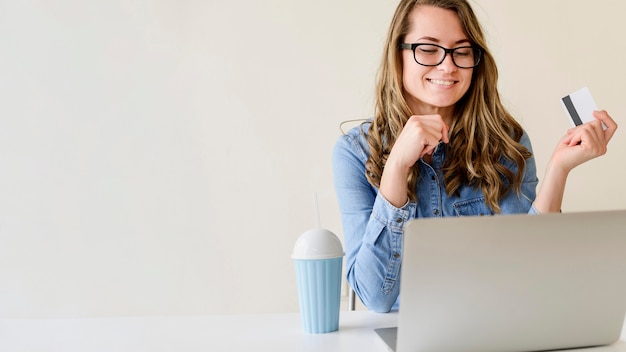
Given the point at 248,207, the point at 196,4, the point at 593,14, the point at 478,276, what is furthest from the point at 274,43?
the point at 478,276

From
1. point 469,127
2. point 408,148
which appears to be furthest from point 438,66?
point 408,148

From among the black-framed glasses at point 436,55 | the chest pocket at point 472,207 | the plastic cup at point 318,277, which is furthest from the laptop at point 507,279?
the black-framed glasses at point 436,55

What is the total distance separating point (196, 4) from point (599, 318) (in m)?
1.77

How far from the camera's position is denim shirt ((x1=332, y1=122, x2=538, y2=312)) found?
48.8 inches

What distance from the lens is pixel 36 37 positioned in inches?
→ 85.2

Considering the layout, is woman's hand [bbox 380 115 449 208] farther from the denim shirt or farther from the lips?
the lips

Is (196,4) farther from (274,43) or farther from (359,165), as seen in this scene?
(359,165)

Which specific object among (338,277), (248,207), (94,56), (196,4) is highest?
(196,4)

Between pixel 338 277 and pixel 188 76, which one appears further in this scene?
pixel 188 76

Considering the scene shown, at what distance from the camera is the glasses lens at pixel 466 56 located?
4.74ft

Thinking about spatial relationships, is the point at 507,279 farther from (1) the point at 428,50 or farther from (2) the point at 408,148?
(1) the point at 428,50

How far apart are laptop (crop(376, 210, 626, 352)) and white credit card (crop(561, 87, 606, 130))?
41 cm

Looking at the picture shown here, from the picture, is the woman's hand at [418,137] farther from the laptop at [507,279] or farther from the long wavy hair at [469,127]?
the laptop at [507,279]

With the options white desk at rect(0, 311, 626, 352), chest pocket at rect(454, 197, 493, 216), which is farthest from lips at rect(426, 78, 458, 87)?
white desk at rect(0, 311, 626, 352)
